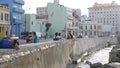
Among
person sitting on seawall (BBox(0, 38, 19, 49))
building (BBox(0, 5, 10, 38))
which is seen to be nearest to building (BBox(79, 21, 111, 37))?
building (BBox(0, 5, 10, 38))

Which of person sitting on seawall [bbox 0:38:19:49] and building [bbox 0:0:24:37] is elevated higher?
building [bbox 0:0:24:37]

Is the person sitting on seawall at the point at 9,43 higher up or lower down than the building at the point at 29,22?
lower down

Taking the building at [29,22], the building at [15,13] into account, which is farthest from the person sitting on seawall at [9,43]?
the building at [29,22]

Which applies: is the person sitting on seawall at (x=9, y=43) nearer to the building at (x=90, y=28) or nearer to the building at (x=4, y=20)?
the building at (x=4, y=20)

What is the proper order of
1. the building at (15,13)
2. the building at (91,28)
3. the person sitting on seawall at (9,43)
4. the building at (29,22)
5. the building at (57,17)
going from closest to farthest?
the person sitting on seawall at (9,43) < the building at (15,13) < the building at (29,22) < the building at (57,17) < the building at (91,28)

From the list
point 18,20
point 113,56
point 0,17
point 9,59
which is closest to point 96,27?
point 18,20

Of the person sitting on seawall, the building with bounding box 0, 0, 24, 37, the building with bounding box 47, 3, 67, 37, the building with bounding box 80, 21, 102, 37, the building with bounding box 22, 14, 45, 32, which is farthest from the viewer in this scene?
the building with bounding box 80, 21, 102, 37

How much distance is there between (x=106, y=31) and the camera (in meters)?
166

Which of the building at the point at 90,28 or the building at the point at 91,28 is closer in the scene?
the building at the point at 91,28

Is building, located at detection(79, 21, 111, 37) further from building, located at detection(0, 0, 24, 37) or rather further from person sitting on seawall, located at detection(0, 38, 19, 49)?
person sitting on seawall, located at detection(0, 38, 19, 49)

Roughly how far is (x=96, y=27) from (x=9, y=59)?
459 ft

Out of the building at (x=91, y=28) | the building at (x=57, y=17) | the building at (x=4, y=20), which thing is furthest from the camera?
the building at (x=91, y=28)

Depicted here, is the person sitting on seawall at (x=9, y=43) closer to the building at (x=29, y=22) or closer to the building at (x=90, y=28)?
the building at (x=29, y=22)

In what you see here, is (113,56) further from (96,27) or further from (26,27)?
(96,27)
